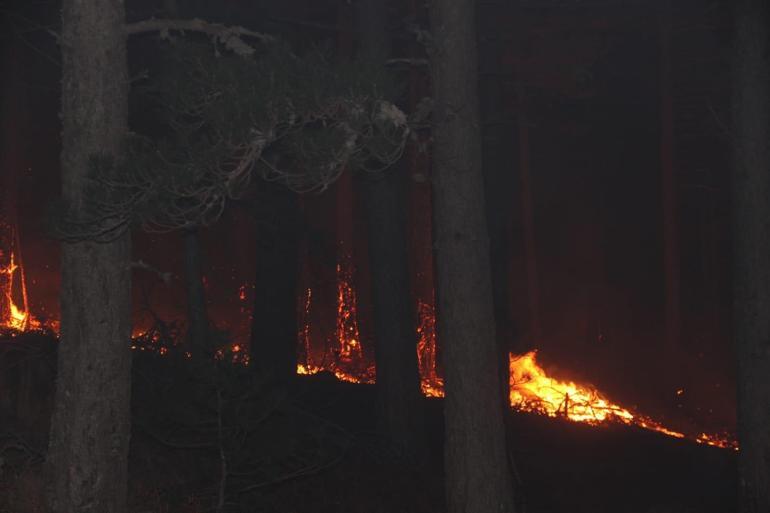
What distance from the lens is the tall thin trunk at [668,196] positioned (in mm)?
24031

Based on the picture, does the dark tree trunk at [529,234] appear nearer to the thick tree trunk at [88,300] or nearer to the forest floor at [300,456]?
the forest floor at [300,456]

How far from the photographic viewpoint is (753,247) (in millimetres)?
10773

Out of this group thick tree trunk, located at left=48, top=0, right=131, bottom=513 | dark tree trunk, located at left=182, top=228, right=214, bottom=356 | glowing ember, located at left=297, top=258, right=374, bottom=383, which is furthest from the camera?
glowing ember, located at left=297, top=258, right=374, bottom=383

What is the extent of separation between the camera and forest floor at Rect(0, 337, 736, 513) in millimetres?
9141

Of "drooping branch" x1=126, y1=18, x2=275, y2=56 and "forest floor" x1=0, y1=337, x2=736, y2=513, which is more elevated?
"drooping branch" x1=126, y1=18, x2=275, y2=56

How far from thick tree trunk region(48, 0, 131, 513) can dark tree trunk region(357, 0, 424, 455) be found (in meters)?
5.31

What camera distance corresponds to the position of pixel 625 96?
83.5 feet

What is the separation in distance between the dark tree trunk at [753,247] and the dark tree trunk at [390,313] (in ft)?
15.5

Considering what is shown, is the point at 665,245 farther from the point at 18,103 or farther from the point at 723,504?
the point at 18,103

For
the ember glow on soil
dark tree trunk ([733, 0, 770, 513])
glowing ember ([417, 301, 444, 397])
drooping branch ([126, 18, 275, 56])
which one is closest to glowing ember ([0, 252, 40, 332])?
the ember glow on soil

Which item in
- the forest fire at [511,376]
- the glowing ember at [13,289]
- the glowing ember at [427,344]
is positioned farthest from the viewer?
the glowing ember at [13,289]

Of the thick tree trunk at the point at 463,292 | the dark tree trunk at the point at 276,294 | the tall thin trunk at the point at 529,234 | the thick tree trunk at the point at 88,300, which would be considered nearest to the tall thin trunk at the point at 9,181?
the dark tree trunk at the point at 276,294

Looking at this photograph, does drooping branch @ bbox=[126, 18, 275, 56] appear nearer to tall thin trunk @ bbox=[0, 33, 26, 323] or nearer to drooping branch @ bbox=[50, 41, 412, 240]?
drooping branch @ bbox=[50, 41, 412, 240]

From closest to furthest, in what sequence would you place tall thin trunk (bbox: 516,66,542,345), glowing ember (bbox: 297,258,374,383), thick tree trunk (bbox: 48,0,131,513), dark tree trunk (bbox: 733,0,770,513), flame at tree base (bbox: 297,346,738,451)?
1. thick tree trunk (bbox: 48,0,131,513)
2. dark tree trunk (bbox: 733,0,770,513)
3. flame at tree base (bbox: 297,346,738,451)
4. tall thin trunk (bbox: 516,66,542,345)
5. glowing ember (bbox: 297,258,374,383)
